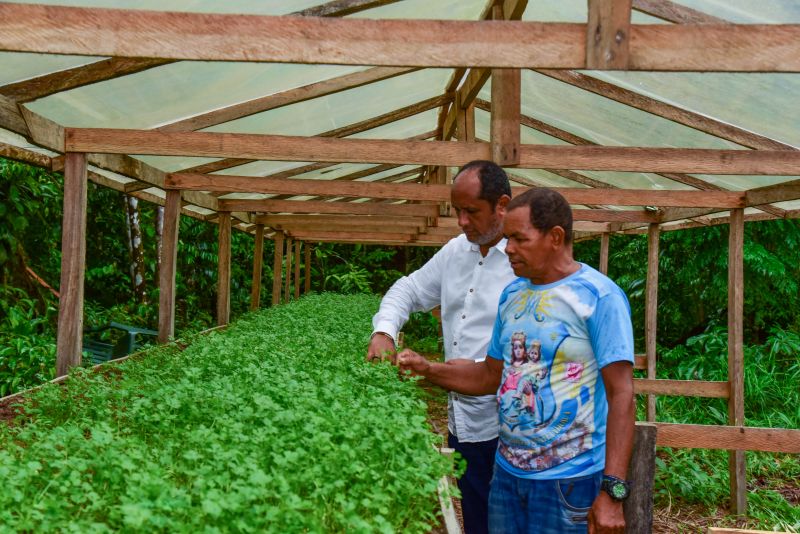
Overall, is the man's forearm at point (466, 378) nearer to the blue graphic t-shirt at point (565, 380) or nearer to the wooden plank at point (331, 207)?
the blue graphic t-shirt at point (565, 380)

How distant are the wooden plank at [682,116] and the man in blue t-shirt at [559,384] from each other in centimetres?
419

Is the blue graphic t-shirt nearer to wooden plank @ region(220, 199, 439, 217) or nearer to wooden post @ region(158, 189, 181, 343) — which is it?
wooden post @ region(158, 189, 181, 343)

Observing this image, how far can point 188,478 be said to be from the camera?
2.50m

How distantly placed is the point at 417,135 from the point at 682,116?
5986 mm

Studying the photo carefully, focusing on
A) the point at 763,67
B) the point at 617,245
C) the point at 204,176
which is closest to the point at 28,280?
the point at 204,176

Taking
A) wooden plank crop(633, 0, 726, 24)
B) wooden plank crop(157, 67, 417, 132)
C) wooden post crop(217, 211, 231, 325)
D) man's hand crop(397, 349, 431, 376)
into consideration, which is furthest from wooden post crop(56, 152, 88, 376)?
wooden post crop(217, 211, 231, 325)

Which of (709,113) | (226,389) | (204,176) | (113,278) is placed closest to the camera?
(226,389)

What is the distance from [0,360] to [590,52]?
771 centimetres

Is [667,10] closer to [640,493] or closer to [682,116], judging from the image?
[682,116]

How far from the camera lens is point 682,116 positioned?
654 cm

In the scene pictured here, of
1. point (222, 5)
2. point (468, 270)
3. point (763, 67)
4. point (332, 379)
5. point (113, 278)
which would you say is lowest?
point (113, 278)

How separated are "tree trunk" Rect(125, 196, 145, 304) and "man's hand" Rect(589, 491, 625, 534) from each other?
13.7 m

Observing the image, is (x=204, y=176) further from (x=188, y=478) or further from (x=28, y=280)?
(x=188, y=478)

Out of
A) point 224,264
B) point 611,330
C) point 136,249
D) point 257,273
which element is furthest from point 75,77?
point 136,249
